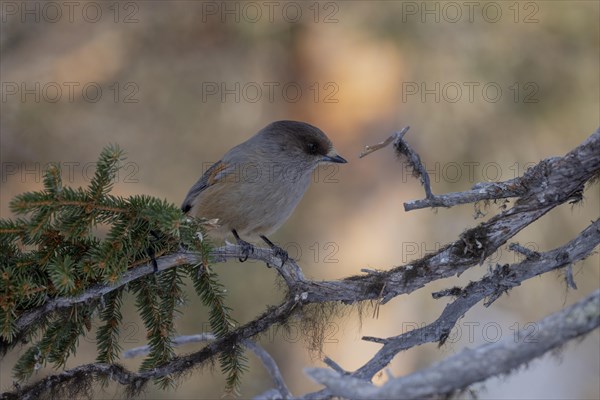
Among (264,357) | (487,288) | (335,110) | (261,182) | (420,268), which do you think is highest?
(335,110)

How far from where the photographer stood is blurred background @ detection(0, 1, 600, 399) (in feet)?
19.8

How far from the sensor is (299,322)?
3.14 meters

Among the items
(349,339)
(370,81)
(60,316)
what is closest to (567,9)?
(370,81)

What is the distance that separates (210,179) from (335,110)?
265cm

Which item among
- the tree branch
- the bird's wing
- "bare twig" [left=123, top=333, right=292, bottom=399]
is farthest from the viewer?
the bird's wing

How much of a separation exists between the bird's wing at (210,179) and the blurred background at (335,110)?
1.83 meters

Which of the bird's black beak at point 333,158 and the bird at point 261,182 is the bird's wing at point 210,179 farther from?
the bird's black beak at point 333,158

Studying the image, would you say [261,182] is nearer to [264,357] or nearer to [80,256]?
[80,256]

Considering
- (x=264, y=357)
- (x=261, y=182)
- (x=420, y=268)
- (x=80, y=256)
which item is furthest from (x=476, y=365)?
(x=261, y=182)

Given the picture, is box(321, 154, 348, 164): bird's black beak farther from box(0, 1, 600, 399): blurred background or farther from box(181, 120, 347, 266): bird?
box(0, 1, 600, 399): blurred background

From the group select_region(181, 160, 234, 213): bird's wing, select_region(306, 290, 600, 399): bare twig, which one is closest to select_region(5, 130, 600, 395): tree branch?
select_region(306, 290, 600, 399): bare twig

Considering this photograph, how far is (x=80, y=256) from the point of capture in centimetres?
290

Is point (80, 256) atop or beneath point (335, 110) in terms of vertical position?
beneath

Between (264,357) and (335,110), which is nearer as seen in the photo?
(264,357)
